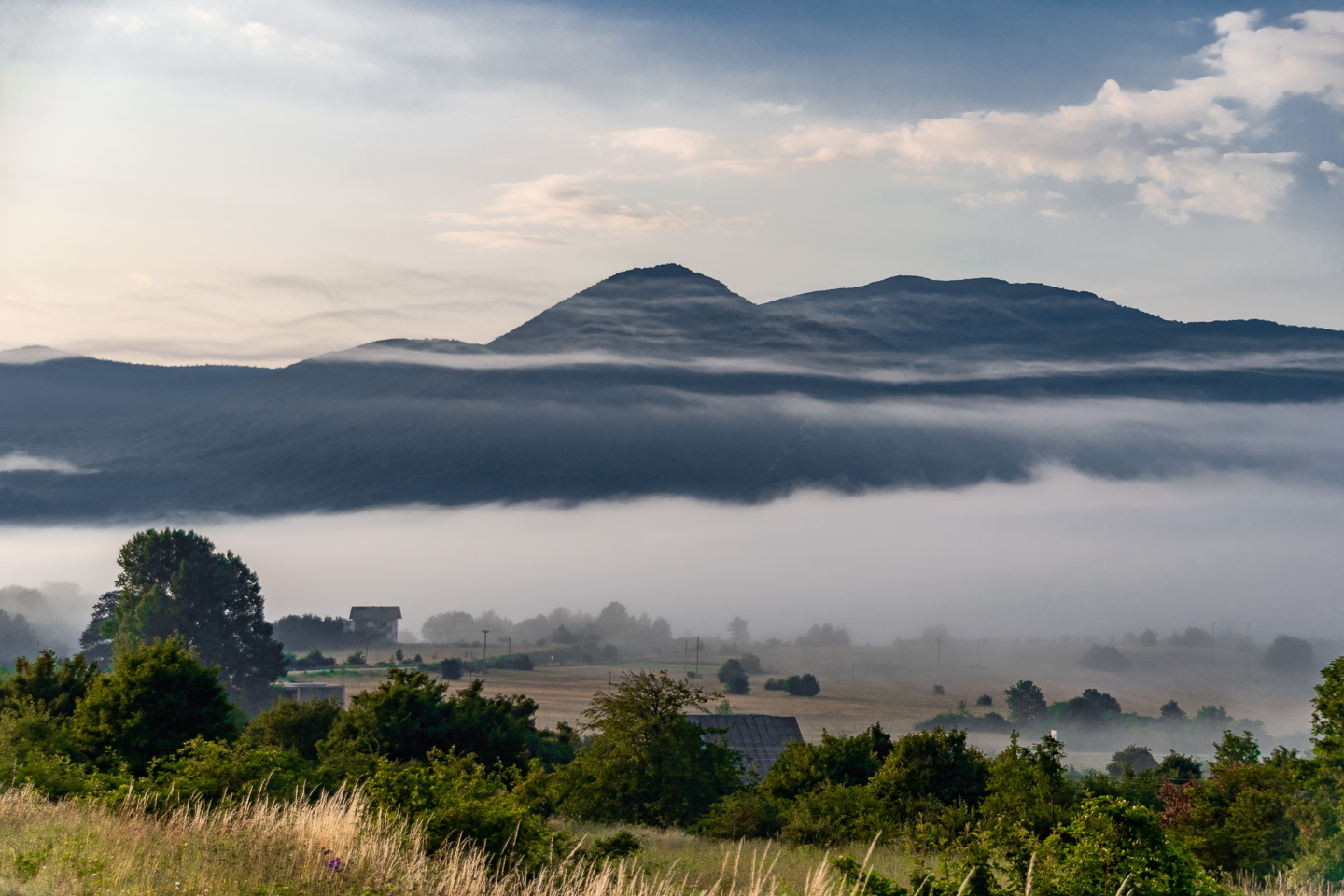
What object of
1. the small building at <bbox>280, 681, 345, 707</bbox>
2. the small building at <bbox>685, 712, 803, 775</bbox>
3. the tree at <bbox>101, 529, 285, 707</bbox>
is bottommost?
the small building at <bbox>280, 681, 345, 707</bbox>

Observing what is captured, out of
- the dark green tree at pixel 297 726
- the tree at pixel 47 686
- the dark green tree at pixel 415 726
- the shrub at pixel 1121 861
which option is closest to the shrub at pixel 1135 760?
the dark green tree at pixel 415 726

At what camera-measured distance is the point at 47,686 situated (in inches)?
2052

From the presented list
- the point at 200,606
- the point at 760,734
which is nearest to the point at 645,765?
the point at 760,734

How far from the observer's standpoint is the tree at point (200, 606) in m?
152

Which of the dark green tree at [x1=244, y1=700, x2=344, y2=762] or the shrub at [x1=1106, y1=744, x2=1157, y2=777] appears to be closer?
the dark green tree at [x1=244, y1=700, x2=344, y2=762]

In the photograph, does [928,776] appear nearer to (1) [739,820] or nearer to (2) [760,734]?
(1) [739,820]

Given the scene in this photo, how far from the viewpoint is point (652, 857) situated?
26.7m

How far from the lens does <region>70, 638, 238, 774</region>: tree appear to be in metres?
43.8

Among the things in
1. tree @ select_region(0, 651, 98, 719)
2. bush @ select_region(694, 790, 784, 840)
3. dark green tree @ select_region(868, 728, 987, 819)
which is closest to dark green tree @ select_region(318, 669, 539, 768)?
bush @ select_region(694, 790, 784, 840)

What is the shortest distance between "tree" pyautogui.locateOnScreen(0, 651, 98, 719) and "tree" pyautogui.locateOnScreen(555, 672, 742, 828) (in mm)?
21976

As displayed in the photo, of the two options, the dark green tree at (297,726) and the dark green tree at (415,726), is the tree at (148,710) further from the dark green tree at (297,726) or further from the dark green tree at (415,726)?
the dark green tree at (297,726)

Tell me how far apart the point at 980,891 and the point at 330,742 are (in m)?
44.2

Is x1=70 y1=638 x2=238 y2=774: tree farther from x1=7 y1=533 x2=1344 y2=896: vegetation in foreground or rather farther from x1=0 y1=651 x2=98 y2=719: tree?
x1=0 y1=651 x2=98 y2=719: tree

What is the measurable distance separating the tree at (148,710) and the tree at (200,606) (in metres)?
112
